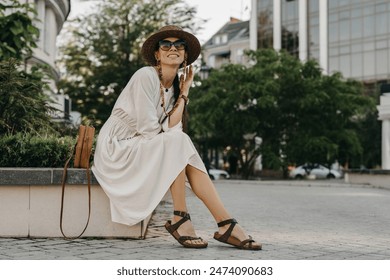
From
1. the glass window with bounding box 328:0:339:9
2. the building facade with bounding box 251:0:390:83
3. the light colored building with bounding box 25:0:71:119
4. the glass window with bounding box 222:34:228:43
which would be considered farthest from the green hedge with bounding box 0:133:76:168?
the glass window with bounding box 222:34:228:43

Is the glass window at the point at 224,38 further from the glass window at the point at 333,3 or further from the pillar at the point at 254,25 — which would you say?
the glass window at the point at 333,3

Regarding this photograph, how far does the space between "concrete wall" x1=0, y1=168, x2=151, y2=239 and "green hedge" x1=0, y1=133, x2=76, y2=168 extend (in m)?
0.49

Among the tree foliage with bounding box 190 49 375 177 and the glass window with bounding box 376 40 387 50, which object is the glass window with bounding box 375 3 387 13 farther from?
the tree foliage with bounding box 190 49 375 177

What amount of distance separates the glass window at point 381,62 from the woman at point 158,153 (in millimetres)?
44549

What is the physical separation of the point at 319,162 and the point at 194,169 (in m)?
28.8

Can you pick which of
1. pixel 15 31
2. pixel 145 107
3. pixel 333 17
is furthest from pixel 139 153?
pixel 333 17

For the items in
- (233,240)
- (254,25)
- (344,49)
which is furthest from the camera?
(254,25)

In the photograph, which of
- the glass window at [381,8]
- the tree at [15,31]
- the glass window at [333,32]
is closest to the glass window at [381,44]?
the glass window at [381,8]

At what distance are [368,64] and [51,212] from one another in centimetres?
4551

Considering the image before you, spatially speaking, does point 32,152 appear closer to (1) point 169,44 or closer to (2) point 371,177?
(1) point 169,44

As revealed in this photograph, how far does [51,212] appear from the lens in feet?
17.7

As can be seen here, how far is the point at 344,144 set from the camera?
3259 centimetres

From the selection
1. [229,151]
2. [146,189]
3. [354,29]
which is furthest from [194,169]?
[354,29]
